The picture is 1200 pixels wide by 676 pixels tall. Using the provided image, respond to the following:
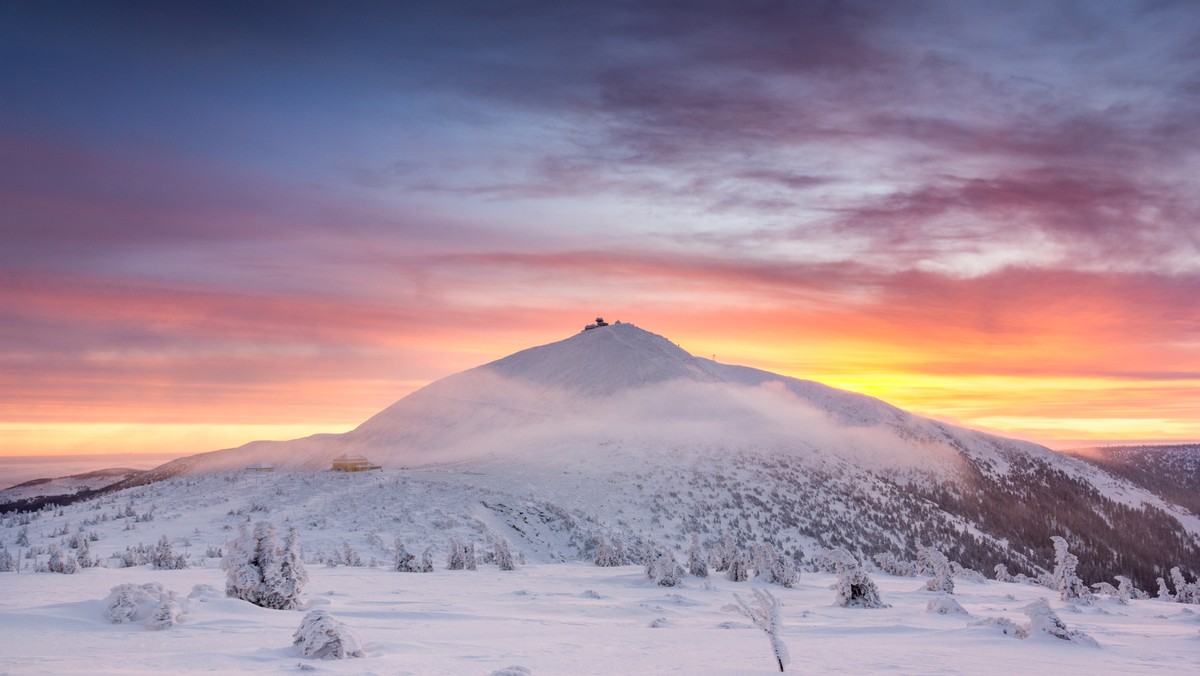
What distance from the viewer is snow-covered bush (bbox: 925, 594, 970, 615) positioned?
14.4 metres

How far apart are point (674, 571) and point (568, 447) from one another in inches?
1581

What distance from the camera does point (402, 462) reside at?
219 ft

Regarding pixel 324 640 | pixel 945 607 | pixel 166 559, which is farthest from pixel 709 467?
pixel 324 640

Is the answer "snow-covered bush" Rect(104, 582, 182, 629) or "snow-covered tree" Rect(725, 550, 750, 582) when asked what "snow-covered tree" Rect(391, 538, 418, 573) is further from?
"snow-covered bush" Rect(104, 582, 182, 629)

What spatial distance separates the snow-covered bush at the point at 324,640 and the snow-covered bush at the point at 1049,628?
9694 mm

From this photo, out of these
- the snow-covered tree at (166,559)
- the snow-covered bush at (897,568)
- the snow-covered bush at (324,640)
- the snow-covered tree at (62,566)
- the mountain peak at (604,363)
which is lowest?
the snow-covered bush at (897,568)

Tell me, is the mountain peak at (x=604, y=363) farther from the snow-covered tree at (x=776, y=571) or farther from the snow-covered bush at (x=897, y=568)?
the snow-covered tree at (x=776, y=571)

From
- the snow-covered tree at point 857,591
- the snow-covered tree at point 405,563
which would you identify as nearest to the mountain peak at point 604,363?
the snow-covered tree at point 405,563

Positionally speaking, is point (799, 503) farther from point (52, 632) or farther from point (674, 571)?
point (52, 632)

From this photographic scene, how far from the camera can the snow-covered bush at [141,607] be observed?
30.4 feet

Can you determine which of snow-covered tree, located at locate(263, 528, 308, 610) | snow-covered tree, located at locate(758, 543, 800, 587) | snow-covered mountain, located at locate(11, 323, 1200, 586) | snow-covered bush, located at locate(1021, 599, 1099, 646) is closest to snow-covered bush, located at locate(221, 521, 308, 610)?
snow-covered tree, located at locate(263, 528, 308, 610)

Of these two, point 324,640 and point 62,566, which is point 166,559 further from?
point 324,640

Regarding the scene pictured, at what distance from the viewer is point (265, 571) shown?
481 inches

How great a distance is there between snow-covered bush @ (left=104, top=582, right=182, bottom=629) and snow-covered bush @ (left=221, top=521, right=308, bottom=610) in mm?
2367
